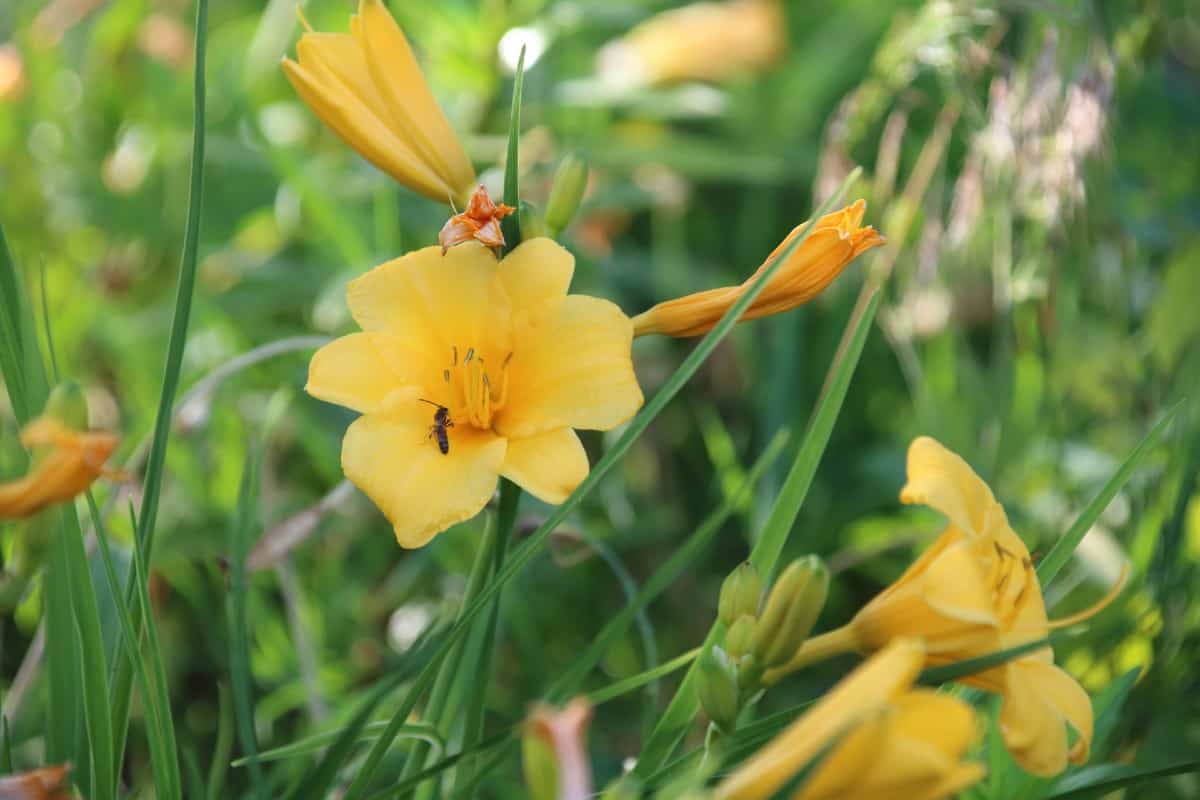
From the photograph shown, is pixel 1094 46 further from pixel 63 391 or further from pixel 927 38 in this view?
pixel 63 391

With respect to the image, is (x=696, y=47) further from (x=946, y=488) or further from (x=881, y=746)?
(x=881, y=746)

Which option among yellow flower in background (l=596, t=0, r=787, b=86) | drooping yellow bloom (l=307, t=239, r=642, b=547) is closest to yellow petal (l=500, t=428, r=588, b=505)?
drooping yellow bloom (l=307, t=239, r=642, b=547)

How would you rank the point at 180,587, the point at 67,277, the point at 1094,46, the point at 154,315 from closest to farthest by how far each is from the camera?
the point at 1094,46
the point at 180,587
the point at 154,315
the point at 67,277

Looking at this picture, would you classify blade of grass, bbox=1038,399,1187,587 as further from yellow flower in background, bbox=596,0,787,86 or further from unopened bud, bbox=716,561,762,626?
yellow flower in background, bbox=596,0,787,86

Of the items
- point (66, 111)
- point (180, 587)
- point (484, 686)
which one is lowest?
point (180, 587)

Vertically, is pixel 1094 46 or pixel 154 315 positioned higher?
pixel 1094 46

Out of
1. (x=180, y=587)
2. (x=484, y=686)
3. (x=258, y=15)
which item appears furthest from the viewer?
(x=258, y=15)

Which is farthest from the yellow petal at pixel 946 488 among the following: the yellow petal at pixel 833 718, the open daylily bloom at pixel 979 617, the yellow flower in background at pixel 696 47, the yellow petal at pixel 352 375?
the yellow flower in background at pixel 696 47

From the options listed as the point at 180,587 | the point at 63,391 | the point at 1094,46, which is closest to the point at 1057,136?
the point at 1094,46
